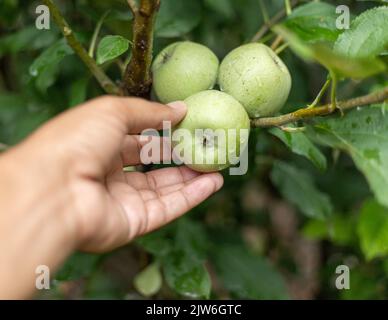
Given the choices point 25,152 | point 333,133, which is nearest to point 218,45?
point 333,133

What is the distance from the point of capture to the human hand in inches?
33.4

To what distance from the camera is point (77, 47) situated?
41.6 inches

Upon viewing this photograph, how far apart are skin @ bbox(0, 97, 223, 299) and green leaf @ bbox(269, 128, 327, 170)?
22 cm

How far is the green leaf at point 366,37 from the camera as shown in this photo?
0.93 meters

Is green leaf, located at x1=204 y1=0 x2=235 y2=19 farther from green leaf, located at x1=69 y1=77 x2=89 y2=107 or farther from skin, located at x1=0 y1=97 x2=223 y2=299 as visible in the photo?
skin, located at x1=0 y1=97 x2=223 y2=299

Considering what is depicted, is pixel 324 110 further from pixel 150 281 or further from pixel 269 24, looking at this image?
pixel 150 281

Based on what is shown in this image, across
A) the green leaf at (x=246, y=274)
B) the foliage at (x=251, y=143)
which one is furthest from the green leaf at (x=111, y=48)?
the green leaf at (x=246, y=274)

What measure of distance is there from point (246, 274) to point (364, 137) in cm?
77

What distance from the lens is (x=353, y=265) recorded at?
5.68 ft

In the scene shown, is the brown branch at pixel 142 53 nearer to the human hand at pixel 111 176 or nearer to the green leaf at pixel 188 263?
the human hand at pixel 111 176

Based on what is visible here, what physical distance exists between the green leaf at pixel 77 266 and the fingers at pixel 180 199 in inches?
15.1

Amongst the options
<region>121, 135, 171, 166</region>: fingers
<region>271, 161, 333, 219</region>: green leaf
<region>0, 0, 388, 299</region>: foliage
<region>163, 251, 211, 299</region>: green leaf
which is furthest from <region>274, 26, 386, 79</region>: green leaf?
<region>271, 161, 333, 219</region>: green leaf

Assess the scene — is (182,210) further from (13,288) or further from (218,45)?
(218,45)

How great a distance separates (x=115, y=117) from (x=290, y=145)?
365 mm
